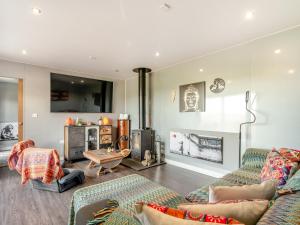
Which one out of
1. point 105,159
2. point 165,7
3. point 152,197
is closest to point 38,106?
A: point 105,159

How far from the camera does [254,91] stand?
9.64 ft

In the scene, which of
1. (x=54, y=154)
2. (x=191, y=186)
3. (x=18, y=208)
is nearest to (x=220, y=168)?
(x=191, y=186)

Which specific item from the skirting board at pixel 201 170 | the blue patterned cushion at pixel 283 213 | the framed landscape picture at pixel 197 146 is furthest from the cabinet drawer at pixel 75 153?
the blue patterned cushion at pixel 283 213

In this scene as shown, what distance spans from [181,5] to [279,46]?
6.00 ft

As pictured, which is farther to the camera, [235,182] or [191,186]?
[191,186]

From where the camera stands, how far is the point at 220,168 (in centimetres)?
337

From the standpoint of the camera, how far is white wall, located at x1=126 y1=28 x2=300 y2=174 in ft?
8.39

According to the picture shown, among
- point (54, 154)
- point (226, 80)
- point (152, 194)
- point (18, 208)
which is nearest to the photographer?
point (152, 194)

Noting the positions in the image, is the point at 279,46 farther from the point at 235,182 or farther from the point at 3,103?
the point at 3,103

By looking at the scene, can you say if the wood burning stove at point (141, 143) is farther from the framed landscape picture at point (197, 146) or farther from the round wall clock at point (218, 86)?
the round wall clock at point (218, 86)

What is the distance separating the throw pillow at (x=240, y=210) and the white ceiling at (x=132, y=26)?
82.0 inches

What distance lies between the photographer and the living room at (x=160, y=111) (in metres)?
1.40

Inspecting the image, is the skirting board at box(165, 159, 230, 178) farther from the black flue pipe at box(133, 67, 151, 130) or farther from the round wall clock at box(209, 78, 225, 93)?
the round wall clock at box(209, 78, 225, 93)

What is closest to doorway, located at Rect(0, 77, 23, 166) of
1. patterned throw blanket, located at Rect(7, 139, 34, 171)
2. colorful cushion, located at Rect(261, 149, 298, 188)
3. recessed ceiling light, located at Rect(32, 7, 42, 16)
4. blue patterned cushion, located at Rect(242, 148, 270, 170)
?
patterned throw blanket, located at Rect(7, 139, 34, 171)
